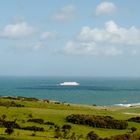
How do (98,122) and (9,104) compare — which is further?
(9,104)

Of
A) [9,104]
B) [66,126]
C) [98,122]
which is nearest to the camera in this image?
[66,126]

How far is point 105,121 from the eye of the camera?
229ft

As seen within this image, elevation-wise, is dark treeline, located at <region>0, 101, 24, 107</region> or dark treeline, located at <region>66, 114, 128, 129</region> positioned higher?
dark treeline, located at <region>0, 101, 24, 107</region>

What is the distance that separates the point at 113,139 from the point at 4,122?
1888cm

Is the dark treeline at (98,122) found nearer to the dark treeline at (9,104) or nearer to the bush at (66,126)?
the bush at (66,126)

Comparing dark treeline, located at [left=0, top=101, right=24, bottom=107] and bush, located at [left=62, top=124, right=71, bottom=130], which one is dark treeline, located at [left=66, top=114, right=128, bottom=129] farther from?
dark treeline, located at [left=0, top=101, right=24, bottom=107]

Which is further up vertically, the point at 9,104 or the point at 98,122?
the point at 9,104

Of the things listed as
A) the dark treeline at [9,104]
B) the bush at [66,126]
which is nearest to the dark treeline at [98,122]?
the bush at [66,126]

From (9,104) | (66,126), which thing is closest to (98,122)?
(66,126)

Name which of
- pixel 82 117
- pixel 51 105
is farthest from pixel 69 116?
pixel 51 105

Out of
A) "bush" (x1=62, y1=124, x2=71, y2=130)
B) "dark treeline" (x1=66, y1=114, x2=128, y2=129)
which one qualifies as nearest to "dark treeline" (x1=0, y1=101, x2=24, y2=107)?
"dark treeline" (x1=66, y1=114, x2=128, y2=129)

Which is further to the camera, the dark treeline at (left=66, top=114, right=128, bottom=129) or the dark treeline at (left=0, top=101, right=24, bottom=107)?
the dark treeline at (left=0, top=101, right=24, bottom=107)

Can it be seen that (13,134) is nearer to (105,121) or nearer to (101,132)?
(101,132)

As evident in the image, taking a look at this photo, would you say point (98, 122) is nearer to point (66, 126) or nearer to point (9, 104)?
point (66, 126)
